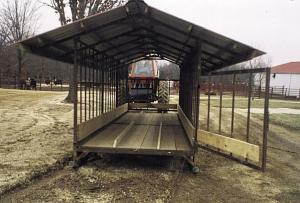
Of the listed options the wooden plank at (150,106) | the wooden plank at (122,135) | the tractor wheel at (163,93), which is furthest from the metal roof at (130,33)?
the tractor wheel at (163,93)

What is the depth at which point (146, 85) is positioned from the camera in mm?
20188

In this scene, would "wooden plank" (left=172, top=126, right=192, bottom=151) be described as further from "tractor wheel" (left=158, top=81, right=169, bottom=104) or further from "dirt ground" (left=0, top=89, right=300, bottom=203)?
"tractor wheel" (left=158, top=81, right=169, bottom=104)

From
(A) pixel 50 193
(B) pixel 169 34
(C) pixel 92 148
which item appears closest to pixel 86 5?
(B) pixel 169 34

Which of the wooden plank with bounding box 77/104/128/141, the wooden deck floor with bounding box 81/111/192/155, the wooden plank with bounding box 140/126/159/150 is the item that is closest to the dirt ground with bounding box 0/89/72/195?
the wooden plank with bounding box 77/104/128/141

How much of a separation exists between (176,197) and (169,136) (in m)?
3.29

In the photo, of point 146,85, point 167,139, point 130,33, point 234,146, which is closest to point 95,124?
point 167,139

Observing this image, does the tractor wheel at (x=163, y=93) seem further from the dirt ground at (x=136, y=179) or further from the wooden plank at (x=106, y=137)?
the dirt ground at (x=136, y=179)

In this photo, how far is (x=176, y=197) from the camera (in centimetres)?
587

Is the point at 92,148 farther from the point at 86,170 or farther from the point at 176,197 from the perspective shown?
the point at 176,197

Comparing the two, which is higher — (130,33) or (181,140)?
(130,33)

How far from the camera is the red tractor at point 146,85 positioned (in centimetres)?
1972

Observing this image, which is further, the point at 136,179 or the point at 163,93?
the point at 163,93

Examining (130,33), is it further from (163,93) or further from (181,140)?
(163,93)

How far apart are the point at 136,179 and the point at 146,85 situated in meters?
13.7
